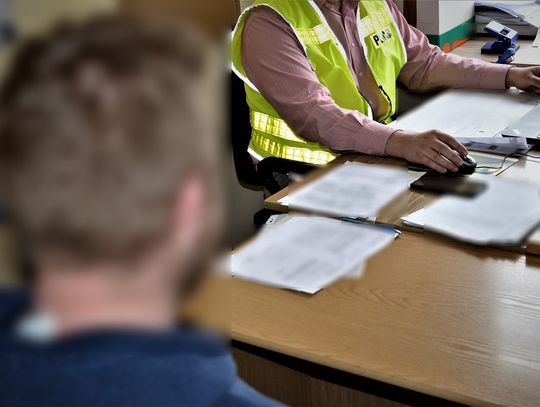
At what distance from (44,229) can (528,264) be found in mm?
1152

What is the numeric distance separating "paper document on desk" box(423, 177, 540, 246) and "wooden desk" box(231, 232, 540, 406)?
0.04 m

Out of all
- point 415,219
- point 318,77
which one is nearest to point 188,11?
point 415,219

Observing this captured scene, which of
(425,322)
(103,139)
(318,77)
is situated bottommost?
(425,322)

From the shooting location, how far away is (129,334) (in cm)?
35

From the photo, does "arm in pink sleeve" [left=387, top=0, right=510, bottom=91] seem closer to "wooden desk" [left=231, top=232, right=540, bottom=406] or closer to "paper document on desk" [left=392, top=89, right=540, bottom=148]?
"paper document on desk" [left=392, top=89, right=540, bottom=148]

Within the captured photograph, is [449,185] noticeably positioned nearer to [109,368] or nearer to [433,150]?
[433,150]

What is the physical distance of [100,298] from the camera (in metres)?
0.33

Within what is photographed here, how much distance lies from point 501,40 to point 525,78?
0.52 m

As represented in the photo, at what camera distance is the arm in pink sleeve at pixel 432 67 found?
233 centimetres

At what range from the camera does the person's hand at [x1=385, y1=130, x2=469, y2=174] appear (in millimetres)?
1707

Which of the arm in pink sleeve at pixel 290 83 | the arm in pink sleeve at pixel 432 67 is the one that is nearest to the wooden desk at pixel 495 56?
the arm in pink sleeve at pixel 432 67

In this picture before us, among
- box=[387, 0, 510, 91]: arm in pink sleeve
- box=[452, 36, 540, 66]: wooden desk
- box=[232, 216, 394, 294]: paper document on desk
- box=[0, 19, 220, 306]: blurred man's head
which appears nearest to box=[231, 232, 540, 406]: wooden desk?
box=[232, 216, 394, 294]: paper document on desk

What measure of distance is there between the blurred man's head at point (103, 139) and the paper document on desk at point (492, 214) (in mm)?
1163

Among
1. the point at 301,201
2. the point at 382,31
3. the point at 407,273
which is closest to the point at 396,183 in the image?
the point at 301,201
